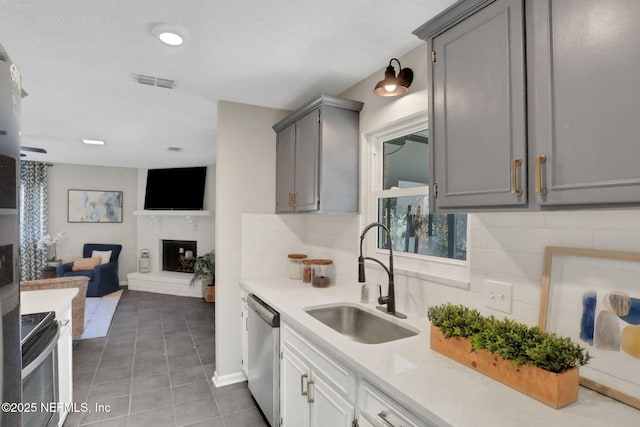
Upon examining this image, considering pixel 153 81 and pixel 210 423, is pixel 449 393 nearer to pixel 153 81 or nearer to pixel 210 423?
pixel 210 423

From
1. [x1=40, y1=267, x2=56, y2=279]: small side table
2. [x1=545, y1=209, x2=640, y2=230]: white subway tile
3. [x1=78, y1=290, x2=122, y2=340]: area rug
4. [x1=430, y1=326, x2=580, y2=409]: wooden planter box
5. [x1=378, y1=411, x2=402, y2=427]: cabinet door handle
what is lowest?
[x1=78, y1=290, x2=122, y2=340]: area rug

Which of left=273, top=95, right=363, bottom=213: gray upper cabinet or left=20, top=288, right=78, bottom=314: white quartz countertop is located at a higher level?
left=273, top=95, right=363, bottom=213: gray upper cabinet

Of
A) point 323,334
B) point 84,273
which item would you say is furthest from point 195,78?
point 84,273

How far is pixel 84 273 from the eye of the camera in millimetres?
5781

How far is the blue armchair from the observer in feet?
18.8

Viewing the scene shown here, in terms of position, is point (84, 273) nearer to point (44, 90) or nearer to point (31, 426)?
point (44, 90)

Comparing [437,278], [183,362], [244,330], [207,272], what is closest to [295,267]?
[244,330]

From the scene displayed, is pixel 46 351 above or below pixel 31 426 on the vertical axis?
above

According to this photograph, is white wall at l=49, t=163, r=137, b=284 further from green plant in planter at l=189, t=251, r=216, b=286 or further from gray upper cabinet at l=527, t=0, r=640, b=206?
gray upper cabinet at l=527, t=0, r=640, b=206

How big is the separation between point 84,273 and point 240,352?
4.50 meters

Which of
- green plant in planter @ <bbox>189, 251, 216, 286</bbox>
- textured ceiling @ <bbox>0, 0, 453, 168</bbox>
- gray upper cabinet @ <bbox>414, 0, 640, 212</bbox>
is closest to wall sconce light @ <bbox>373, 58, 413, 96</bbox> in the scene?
textured ceiling @ <bbox>0, 0, 453, 168</bbox>

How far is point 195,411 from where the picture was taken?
2473 mm

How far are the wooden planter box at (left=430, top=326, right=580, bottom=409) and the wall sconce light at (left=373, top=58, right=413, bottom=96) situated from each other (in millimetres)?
1328

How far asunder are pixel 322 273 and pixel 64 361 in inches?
73.5
